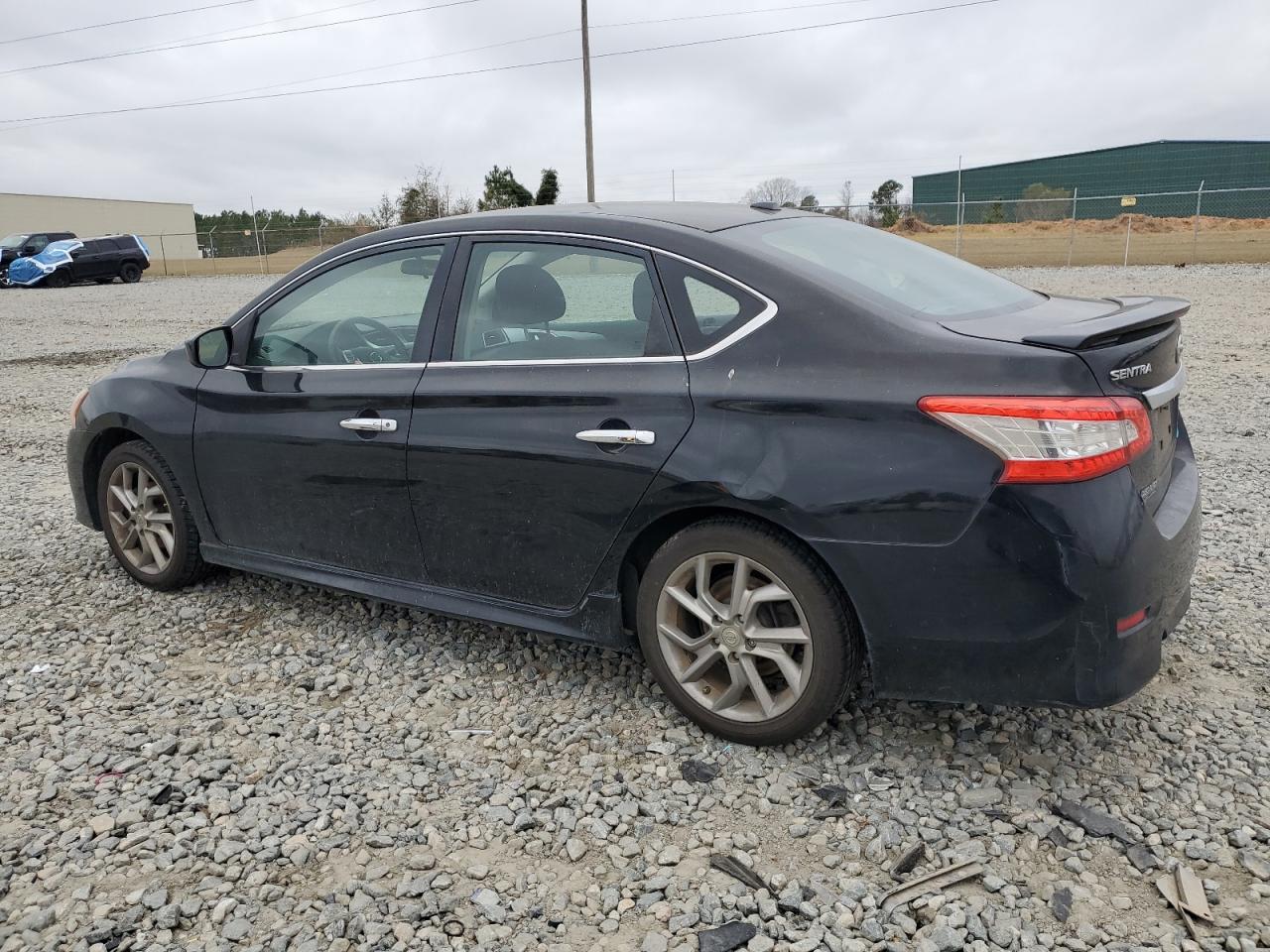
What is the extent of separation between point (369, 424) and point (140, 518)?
1681mm

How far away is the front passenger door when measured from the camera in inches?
147

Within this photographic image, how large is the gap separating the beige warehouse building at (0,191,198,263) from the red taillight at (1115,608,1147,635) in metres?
58.3

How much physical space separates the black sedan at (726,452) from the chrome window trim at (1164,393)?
0.4 inches

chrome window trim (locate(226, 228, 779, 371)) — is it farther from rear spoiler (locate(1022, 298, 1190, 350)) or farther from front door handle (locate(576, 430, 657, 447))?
rear spoiler (locate(1022, 298, 1190, 350))

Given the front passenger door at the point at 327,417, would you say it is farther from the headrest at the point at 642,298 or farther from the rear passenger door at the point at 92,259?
the rear passenger door at the point at 92,259

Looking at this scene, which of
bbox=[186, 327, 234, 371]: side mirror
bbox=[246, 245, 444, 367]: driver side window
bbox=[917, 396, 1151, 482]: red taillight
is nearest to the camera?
bbox=[917, 396, 1151, 482]: red taillight

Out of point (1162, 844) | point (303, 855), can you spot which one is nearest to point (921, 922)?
point (1162, 844)

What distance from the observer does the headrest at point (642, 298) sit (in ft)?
10.7

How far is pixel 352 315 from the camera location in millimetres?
4043

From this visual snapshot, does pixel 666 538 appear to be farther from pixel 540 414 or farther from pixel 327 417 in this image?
pixel 327 417

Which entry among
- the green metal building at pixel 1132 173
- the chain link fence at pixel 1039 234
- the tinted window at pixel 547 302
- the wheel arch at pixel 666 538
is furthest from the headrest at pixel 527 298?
the green metal building at pixel 1132 173

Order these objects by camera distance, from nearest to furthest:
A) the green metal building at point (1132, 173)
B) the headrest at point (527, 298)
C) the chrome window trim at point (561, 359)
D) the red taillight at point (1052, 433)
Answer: the red taillight at point (1052, 433) → the chrome window trim at point (561, 359) → the headrest at point (527, 298) → the green metal building at point (1132, 173)

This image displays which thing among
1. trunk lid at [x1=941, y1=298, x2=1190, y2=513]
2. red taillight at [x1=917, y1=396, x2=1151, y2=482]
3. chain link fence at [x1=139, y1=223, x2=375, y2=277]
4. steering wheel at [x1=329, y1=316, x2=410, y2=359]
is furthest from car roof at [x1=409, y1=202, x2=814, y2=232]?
chain link fence at [x1=139, y1=223, x2=375, y2=277]

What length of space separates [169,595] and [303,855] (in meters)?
2.36
